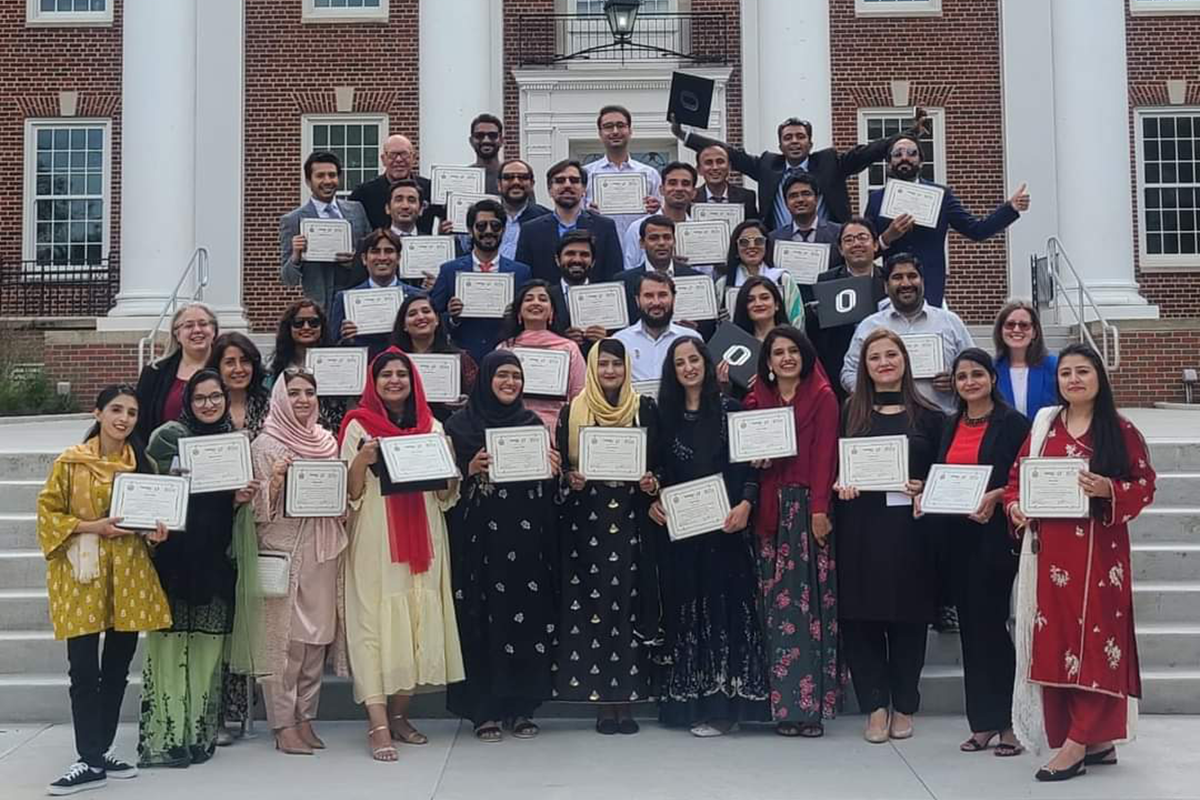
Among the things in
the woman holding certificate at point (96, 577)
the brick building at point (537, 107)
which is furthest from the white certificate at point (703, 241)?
the brick building at point (537, 107)

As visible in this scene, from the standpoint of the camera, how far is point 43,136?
811 inches

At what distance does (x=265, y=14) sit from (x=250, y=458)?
15288mm

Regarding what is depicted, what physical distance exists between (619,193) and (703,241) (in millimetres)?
1017

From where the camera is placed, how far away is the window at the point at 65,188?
20.5 m

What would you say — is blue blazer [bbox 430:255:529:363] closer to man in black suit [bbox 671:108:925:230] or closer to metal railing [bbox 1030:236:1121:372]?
man in black suit [bbox 671:108:925:230]

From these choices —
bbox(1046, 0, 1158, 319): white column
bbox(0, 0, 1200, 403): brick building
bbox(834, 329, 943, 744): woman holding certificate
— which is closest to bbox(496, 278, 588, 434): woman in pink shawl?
bbox(834, 329, 943, 744): woman holding certificate

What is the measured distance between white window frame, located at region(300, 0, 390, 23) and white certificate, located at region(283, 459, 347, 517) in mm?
14927

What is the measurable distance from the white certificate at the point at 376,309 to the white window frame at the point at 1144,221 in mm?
15321

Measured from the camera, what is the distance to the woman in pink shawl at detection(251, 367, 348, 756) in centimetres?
675

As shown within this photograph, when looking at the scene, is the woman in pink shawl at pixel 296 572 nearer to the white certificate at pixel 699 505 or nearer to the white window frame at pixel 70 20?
the white certificate at pixel 699 505

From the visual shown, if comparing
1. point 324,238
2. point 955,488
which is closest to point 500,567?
point 955,488

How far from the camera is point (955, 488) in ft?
21.3

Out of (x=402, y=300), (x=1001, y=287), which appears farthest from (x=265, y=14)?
(x=402, y=300)

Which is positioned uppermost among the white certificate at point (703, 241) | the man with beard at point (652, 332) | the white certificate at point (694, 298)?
the white certificate at point (703, 241)
